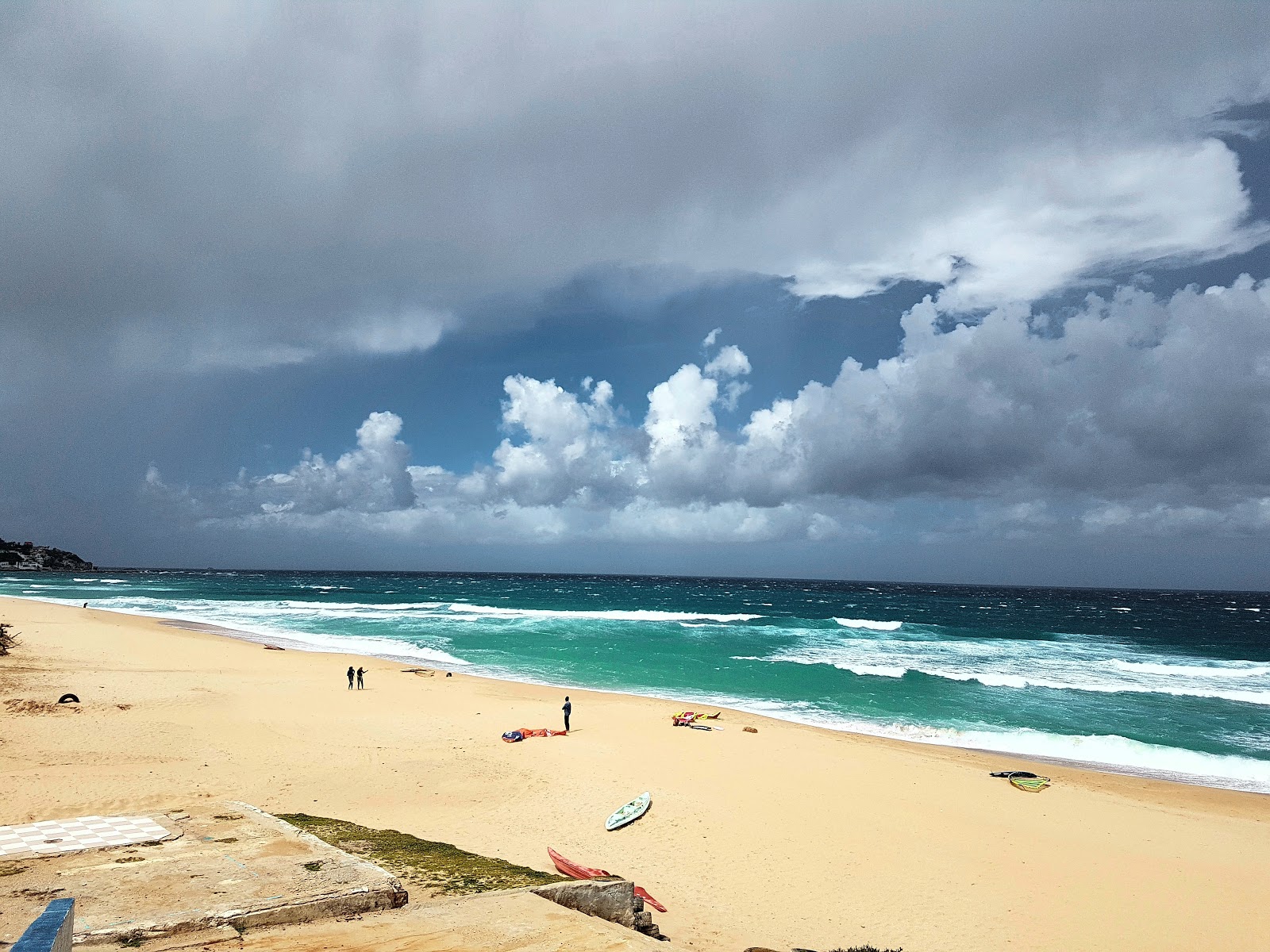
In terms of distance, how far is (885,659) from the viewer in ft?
128

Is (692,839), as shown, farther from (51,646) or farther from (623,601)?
(623,601)

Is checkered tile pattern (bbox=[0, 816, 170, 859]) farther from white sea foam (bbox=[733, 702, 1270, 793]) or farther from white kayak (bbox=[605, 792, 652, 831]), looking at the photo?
white sea foam (bbox=[733, 702, 1270, 793])

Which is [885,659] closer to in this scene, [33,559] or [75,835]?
[75,835]

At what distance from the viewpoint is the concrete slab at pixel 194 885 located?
5.41 meters

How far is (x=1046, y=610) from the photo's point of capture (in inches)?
3418

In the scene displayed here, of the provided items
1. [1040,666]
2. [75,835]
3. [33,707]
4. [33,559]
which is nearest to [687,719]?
[75,835]

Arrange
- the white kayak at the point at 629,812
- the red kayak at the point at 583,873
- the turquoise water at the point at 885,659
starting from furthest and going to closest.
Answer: the turquoise water at the point at 885,659
the white kayak at the point at 629,812
the red kayak at the point at 583,873

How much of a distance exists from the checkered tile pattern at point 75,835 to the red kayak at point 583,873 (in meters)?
4.77

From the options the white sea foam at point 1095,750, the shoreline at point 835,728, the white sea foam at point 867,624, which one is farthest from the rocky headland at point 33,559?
the white sea foam at point 1095,750

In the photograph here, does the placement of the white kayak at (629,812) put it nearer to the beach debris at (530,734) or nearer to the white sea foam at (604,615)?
the beach debris at (530,734)

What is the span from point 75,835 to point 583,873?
5763 mm

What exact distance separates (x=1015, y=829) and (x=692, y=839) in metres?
6.75

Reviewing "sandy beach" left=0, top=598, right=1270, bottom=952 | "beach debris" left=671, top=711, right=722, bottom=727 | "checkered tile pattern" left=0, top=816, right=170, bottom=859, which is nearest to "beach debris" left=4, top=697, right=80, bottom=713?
"sandy beach" left=0, top=598, right=1270, bottom=952

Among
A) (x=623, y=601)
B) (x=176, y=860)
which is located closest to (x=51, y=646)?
(x=176, y=860)
